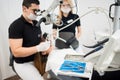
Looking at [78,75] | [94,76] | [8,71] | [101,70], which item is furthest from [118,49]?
[8,71]

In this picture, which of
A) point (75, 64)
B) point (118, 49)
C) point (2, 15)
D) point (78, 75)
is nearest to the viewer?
point (118, 49)

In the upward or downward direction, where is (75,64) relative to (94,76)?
upward

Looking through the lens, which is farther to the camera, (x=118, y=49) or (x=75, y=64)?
(x=75, y=64)

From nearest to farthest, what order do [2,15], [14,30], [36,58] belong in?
[14,30] < [36,58] < [2,15]

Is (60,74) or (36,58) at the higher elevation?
(60,74)

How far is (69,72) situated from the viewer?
3.79 feet

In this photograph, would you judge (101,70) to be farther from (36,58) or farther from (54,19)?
(36,58)

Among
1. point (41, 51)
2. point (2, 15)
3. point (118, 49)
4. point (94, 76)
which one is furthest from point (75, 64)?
point (2, 15)

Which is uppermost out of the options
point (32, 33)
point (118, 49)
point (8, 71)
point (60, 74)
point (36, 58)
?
point (118, 49)

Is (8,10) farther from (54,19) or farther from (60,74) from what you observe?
(60,74)

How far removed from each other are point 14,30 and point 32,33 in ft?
0.67

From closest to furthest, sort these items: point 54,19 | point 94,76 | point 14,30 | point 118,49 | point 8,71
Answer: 1. point 118,49
2. point 94,76
3. point 54,19
4. point 14,30
5. point 8,71

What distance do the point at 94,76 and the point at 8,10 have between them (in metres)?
1.67

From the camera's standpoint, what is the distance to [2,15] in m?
2.47
